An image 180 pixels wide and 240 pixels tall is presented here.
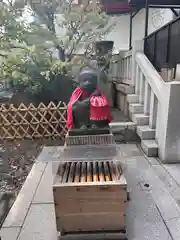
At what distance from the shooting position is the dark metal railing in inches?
164

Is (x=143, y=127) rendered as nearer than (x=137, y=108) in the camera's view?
Yes

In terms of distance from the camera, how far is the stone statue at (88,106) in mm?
2893

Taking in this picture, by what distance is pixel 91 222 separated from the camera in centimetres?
209

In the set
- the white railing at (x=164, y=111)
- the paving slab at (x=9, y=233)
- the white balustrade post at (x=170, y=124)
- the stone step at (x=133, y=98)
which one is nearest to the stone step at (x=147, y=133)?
the white railing at (x=164, y=111)

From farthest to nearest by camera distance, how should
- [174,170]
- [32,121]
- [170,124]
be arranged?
1. [32,121]
2. [170,124]
3. [174,170]

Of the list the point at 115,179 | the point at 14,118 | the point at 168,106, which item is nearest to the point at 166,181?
the point at 168,106

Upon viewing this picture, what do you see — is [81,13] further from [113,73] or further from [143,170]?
[143,170]

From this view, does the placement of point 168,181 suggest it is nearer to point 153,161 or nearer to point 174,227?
point 153,161

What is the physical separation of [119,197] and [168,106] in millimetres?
Result: 2142

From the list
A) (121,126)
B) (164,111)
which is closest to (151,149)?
(164,111)

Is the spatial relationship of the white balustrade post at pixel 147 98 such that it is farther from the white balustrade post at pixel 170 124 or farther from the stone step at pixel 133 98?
the white balustrade post at pixel 170 124

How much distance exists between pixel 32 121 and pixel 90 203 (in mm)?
3652

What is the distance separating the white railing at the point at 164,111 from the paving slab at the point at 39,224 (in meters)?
2.25

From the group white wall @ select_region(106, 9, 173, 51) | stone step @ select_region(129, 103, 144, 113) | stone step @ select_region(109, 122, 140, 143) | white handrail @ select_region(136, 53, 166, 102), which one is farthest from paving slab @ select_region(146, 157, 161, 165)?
white wall @ select_region(106, 9, 173, 51)
